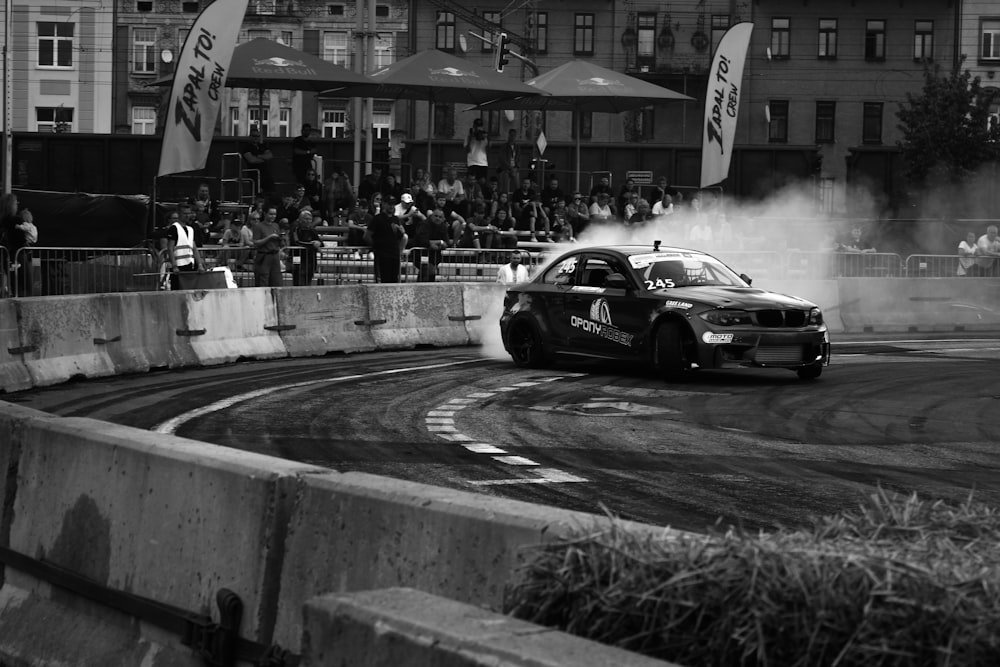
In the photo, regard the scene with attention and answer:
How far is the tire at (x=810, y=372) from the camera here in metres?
17.0

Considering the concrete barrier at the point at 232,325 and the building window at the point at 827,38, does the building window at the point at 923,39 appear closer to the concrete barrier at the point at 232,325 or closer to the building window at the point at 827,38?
the building window at the point at 827,38

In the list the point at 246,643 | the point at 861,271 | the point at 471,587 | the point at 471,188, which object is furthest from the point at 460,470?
the point at 471,188

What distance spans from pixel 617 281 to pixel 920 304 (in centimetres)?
1092

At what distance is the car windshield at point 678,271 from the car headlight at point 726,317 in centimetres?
95

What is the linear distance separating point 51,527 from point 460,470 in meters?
4.41

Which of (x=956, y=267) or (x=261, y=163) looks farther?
(x=261, y=163)

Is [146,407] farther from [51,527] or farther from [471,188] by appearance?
[471,188]

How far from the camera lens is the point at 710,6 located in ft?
237

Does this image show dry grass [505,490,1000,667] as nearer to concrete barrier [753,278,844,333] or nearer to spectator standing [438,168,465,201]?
concrete barrier [753,278,844,333]

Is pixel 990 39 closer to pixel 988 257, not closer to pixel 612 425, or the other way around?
pixel 988 257

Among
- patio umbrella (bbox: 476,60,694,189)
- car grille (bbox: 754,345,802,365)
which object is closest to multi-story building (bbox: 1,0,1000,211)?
patio umbrella (bbox: 476,60,694,189)

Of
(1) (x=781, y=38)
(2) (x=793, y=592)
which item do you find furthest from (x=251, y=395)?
(1) (x=781, y=38)

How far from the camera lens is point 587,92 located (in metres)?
34.0

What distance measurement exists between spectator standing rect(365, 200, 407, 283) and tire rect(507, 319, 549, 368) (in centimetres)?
676
